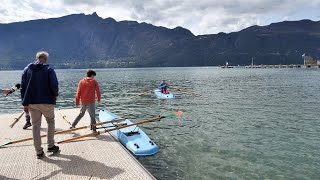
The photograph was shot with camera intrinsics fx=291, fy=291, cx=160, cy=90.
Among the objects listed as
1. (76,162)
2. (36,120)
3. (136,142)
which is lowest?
(136,142)

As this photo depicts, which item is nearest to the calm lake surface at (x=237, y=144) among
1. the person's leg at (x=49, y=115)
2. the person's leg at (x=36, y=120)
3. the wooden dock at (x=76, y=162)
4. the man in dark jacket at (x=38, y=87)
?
the wooden dock at (x=76, y=162)

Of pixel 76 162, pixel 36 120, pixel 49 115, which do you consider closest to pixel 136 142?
pixel 76 162

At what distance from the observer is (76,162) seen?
978 centimetres

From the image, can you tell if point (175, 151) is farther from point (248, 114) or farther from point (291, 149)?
point (248, 114)

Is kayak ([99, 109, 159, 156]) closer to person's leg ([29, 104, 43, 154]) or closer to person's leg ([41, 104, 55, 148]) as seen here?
person's leg ([41, 104, 55, 148])

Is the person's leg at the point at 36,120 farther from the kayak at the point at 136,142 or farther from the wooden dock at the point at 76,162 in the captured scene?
the kayak at the point at 136,142

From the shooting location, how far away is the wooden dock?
8659mm

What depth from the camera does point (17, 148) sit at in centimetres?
1136

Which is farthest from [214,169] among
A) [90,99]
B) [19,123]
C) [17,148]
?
[19,123]

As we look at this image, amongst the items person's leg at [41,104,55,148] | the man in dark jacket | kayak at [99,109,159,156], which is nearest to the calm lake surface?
kayak at [99,109,159,156]

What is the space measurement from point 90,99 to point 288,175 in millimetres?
9001

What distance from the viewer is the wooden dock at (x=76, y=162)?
28.4 ft

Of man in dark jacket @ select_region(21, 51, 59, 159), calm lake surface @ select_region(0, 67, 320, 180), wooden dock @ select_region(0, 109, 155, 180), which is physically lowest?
calm lake surface @ select_region(0, 67, 320, 180)

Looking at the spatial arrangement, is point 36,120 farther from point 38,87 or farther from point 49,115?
point 38,87
